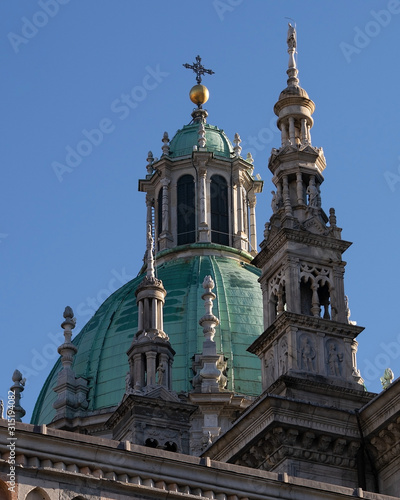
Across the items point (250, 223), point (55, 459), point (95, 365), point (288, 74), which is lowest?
point (55, 459)

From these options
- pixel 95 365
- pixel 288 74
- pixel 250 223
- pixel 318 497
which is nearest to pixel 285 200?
pixel 288 74

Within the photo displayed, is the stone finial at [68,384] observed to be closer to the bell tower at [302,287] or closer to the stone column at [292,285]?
the bell tower at [302,287]

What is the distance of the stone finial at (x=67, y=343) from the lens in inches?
2697

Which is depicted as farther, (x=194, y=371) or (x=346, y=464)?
(x=194, y=371)

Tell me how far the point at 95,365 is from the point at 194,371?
5838mm

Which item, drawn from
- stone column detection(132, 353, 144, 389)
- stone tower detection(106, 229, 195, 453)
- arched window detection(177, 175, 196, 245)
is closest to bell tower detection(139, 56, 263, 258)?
arched window detection(177, 175, 196, 245)

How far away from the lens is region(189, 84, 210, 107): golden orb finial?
8356 centimetres

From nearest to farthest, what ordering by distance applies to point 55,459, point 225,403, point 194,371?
point 55,459 < point 225,403 < point 194,371

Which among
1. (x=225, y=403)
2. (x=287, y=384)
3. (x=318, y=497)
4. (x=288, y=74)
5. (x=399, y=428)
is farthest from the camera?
(x=225, y=403)

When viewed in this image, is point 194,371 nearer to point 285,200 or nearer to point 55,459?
point 285,200

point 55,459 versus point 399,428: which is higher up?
point 399,428

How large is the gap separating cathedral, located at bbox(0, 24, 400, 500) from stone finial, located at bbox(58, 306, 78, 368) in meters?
0.10

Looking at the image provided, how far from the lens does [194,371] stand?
65812mm

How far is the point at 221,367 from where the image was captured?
64.4 metres
